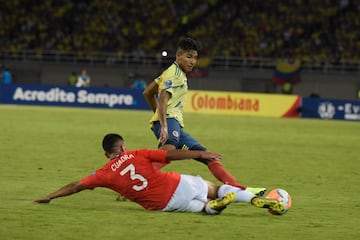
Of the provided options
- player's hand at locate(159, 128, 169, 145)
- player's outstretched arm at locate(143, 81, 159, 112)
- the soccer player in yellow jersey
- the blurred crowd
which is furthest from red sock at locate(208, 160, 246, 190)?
the blurred crowd

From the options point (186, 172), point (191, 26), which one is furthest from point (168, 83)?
point (191, 26)

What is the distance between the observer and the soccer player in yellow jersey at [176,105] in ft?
31.4

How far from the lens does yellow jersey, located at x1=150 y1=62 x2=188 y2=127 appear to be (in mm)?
9711

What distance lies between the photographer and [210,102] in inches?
1426

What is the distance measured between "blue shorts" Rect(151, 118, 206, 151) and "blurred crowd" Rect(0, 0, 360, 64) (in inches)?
1271

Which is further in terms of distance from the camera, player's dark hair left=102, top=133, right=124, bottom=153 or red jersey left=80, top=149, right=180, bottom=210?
player's dark hair left=102, top=133, right=124, bottom=153

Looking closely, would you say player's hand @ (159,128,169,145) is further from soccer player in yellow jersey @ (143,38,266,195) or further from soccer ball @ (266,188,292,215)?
soccer ball @ (266,188,292,215)

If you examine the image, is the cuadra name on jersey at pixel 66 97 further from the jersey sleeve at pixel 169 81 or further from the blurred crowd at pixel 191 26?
the jersey sleeve at pixel 169 81

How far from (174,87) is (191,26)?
36.6m

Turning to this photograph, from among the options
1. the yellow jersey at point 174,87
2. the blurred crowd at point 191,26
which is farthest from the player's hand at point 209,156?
the blurred crowd at point 191,26

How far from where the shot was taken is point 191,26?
1812 inches

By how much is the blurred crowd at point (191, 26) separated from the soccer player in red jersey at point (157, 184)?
33.6 m

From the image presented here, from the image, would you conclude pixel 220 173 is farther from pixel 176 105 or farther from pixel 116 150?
pixel 116 150

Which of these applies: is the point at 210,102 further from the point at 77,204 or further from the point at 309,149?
the point at 77,204
